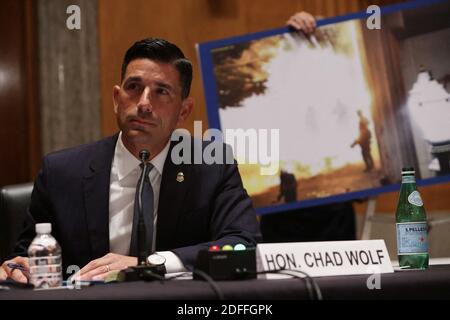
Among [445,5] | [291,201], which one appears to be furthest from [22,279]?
[445,5]

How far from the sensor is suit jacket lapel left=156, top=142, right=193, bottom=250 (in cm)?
252

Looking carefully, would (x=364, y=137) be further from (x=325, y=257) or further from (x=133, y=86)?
(x=325, y=257)

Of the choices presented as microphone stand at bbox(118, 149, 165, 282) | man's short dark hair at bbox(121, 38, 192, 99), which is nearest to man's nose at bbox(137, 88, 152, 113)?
man's short dark hair at bbox(121, 38, 192, 99)

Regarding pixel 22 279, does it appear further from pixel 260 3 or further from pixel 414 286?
pixel 260 3

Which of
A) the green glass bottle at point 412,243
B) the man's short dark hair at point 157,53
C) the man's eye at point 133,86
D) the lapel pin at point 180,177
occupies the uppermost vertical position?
the man's short dark hair at point 157,53

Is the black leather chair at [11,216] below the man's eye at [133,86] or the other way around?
below

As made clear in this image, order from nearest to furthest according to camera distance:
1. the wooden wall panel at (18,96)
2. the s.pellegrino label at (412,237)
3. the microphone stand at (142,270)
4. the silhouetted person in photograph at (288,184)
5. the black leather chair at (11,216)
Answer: the microphone stand at (142,270), the s.pellegrino label at (412,237), the black leather chair at (11,216), the silhouetted person in photograph at (288,184), the wooden wall panel at (18,96)

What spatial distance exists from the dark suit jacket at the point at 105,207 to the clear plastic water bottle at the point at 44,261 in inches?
19.8

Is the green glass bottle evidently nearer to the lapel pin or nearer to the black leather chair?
the lapel pin

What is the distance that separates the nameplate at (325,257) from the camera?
186cm

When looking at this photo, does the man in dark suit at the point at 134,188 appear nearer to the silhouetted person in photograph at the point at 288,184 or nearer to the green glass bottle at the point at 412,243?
the green glass bottle at the point at 412,243

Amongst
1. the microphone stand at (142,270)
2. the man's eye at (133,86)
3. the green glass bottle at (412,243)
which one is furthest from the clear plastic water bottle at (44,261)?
the green glass bottle at (412,243)

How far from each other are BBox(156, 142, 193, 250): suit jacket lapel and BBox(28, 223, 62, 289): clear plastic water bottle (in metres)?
0.59

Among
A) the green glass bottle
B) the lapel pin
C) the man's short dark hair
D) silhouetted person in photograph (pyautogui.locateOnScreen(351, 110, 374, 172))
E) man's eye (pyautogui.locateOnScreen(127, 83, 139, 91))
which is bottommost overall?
the green glass bottle
